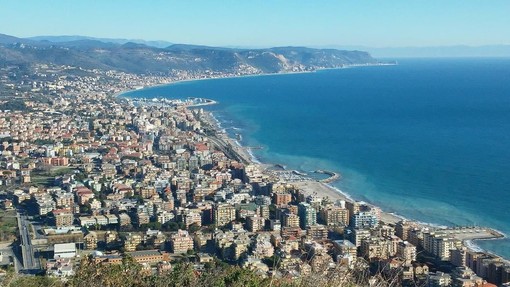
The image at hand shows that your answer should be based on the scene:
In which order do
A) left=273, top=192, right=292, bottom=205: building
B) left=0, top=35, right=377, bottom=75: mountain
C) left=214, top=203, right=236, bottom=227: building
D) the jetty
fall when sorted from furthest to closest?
left=0, top=35, right=377, bottom=75: mountain → the jetty → left=273, top=192, right=292, bottom=205: building → left=214, top=203, right=236, bottom=227: building

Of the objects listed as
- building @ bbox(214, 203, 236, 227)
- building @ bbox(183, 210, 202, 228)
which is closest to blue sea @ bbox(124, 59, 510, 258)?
building @ bbox(214, 203, 236, 227)

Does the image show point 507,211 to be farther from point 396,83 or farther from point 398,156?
point 396,83

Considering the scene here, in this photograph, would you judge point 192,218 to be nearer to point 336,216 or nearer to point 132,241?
point 132,241

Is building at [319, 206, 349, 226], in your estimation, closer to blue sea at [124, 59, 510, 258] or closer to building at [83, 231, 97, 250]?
blue sea at [124, 59, 510, 258]

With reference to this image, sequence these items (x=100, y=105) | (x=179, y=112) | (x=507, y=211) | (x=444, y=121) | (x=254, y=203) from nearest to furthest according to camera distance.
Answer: (x=507, y=211), (x=254, y=203), (x=444, y=121), (x=179, y=112), (x=100, y=105)

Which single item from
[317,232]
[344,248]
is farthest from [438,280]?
[317,232]

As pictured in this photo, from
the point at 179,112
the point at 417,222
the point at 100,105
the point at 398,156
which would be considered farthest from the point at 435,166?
the point at 100,105

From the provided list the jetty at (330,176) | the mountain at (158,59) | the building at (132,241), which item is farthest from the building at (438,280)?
the mountain at (158,59)
